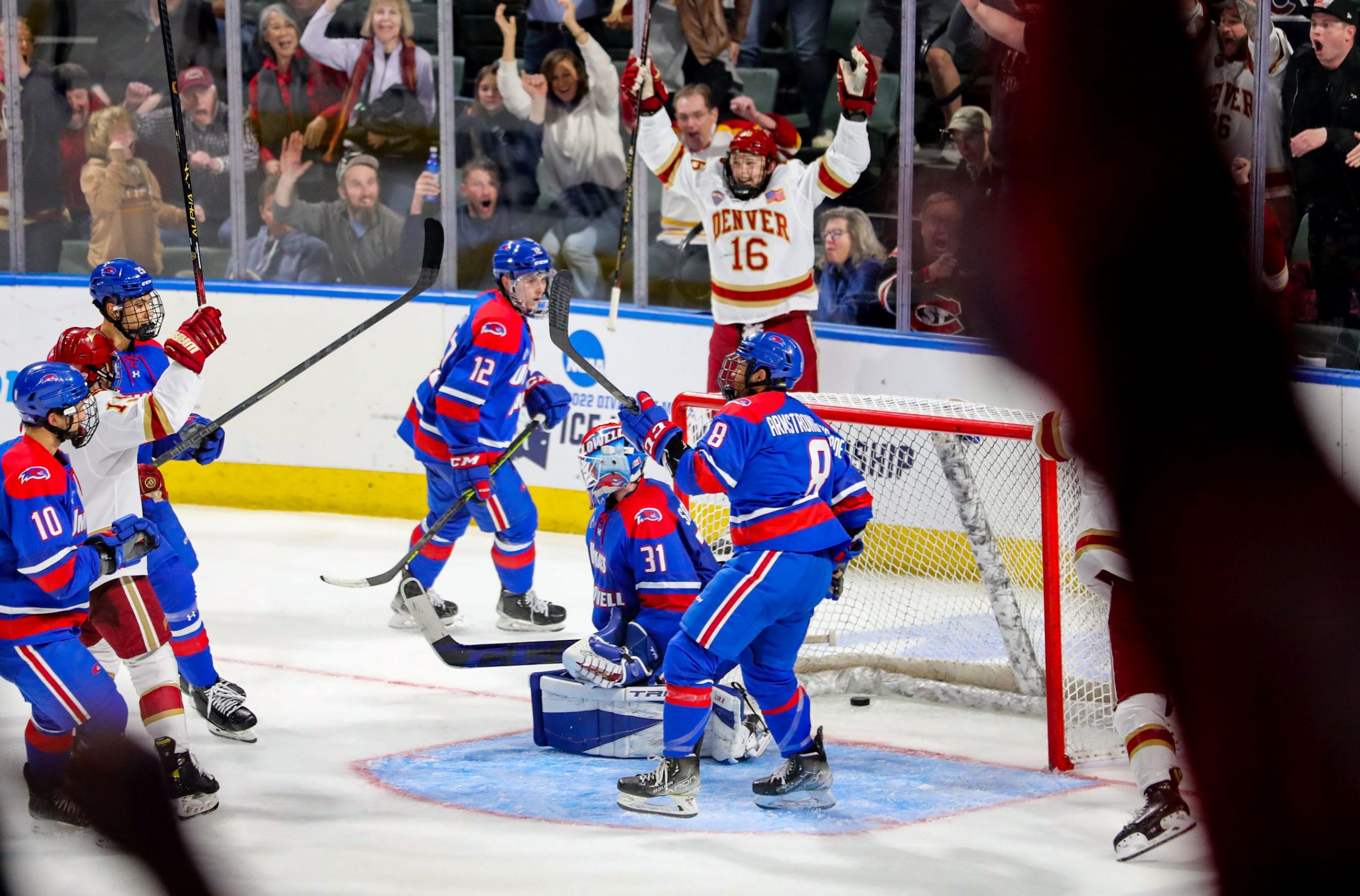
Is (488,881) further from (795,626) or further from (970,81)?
(970,81)

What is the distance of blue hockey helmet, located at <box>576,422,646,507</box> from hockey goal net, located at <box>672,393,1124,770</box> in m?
0.81

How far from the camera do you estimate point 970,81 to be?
0.53m

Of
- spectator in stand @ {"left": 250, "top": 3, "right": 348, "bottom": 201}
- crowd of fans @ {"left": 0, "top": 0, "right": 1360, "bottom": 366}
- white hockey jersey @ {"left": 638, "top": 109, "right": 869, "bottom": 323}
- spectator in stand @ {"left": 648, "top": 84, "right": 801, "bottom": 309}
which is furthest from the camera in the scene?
spectator in stand @ {"left": 250, "top": 3, "right": 348, "bottom": 201}

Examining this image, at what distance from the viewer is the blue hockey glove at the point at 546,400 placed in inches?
280

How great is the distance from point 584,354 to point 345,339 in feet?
10.6

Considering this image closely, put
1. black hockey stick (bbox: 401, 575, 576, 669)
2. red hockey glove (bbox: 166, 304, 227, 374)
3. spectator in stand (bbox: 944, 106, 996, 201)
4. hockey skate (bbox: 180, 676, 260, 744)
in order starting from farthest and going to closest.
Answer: black hockey stick (bbox: 401, 575, 576, 669)
hockey skate (bbox: 180, 676, 260, 744)
red hockey glove (bbox: 166, 304, 227, 374)
spectator in stand (bbox: 944, 106, 996, 201)

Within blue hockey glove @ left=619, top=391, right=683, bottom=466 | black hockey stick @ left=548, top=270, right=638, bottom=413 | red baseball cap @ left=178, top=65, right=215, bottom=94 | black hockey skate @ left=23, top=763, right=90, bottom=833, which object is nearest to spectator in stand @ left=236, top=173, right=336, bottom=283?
red baseball cap @ left=178, top=65, right=215, bottom=94

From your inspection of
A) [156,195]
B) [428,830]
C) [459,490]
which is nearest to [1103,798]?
[428,830]

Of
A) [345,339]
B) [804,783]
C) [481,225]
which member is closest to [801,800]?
[804,783]

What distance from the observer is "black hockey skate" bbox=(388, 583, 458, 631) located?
7227 millimetres

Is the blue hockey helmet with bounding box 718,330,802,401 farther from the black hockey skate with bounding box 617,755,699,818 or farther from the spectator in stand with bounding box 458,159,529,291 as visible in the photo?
the spectator in stand with bounding box 458,159,529,291

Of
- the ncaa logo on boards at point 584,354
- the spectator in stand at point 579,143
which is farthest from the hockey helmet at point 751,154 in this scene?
the ncaa logo on boards at point 584,354

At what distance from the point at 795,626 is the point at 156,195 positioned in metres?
6.26

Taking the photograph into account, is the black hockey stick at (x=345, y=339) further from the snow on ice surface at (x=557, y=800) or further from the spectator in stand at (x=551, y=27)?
the spectator in stand at (x=551, y=27)
